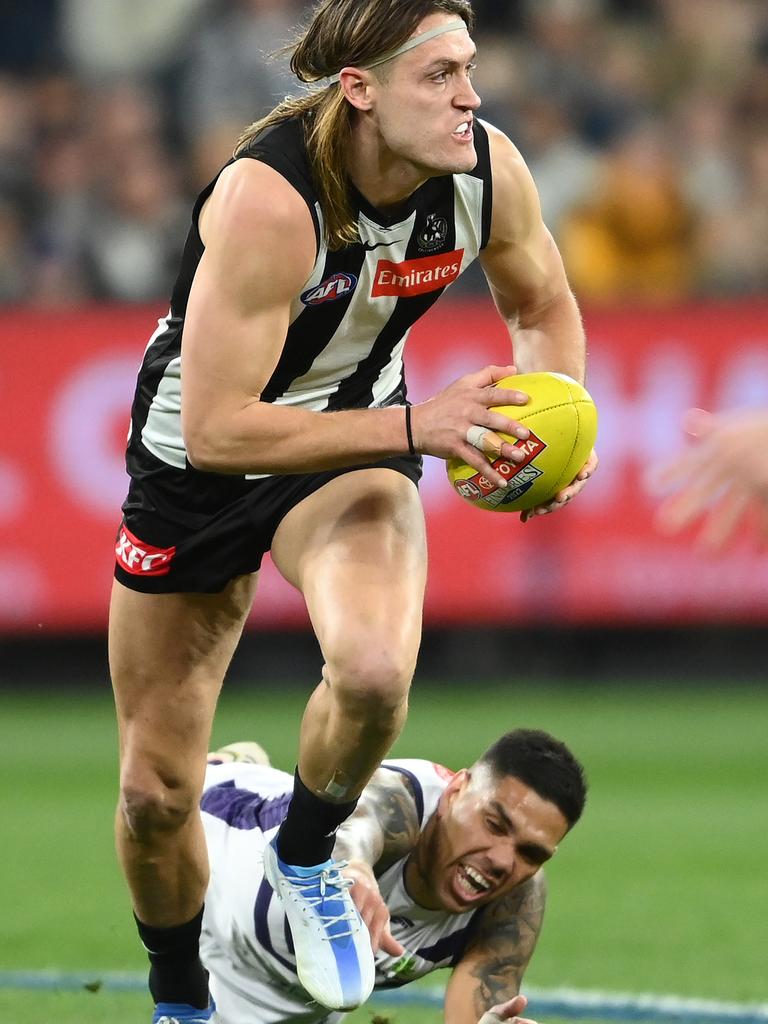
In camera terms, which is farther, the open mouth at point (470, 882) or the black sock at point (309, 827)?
the open mouth at point (470, 882)

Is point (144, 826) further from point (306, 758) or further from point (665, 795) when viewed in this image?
point (665, 795)

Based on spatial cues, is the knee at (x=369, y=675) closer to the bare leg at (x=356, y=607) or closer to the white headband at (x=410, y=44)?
the bare leg at (x=356, y=607)

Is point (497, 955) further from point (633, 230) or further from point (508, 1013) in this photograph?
point (633, 230)

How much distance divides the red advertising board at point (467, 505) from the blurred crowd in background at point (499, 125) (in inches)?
14.3

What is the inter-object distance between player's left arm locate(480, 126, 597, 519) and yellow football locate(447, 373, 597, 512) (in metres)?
0.49

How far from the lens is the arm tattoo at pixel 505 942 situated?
5.66 meters

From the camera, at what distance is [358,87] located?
16.2 ft

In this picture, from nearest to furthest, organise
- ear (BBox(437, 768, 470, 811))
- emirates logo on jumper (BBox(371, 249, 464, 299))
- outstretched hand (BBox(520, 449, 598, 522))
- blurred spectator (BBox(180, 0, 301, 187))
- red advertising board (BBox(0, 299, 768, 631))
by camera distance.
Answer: outstretched hand (BBox(520, 449, 598, 522)), emirates logo on jumper (BBox(371, 249, 464, 299)), ear (BBox(437, 768, 470, 811)), red advertising board (BBox(0, 299, 768, 631)), blurred spectator (BBox(180, 0, 301, 187))

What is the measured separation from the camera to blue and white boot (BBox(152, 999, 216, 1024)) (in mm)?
5613

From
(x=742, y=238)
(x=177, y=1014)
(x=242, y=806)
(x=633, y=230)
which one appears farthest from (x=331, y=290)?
(x=742, y=238)

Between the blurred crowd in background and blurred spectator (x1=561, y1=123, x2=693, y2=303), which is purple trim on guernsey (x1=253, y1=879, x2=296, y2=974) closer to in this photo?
the blurred crowd in background

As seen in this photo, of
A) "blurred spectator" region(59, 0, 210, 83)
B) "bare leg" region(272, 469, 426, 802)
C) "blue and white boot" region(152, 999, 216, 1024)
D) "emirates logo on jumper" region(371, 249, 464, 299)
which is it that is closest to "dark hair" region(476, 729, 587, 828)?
"bare leg" region(272, 469, 426, 802)

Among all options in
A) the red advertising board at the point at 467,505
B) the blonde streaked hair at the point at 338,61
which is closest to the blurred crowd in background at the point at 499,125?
the red advertising board at the point at 467,505

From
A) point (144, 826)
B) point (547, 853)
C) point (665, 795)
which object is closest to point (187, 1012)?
point (144, 826)
